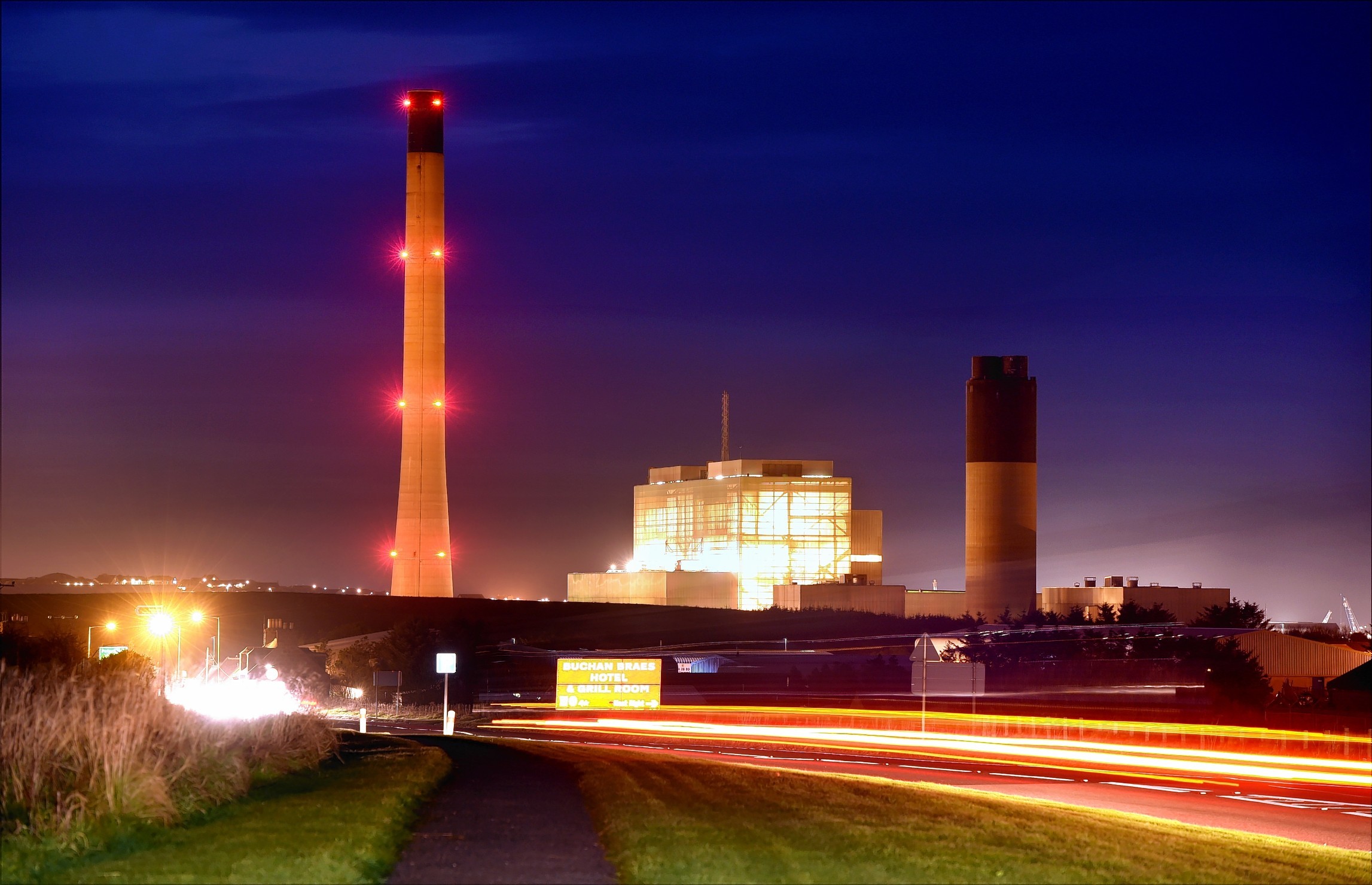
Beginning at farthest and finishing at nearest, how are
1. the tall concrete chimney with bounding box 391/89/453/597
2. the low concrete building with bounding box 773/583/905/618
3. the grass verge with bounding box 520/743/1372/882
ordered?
the low concrete building with bounding box 773/583/905/618 < the tall concrete chimney with bounding box 391/89/453/597 < the grass verge with bounding box 520/743/1372/882

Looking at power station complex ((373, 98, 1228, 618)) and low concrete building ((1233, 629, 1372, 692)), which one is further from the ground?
power station complex ((373, 98, 1228, 618))

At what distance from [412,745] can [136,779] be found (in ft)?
Answer: 52.5

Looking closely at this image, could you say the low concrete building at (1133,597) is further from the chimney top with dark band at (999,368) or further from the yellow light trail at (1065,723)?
the yellow light trail at (1065,723)

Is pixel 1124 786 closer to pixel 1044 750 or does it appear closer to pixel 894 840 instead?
pixel 1044 750

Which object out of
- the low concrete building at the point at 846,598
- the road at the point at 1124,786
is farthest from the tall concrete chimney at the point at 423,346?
the road at the point at 1124,786

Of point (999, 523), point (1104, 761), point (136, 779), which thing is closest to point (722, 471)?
point (999, 523)

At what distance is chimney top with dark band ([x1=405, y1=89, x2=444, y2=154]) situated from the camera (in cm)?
9919

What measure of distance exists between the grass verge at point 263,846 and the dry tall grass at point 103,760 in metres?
0.33

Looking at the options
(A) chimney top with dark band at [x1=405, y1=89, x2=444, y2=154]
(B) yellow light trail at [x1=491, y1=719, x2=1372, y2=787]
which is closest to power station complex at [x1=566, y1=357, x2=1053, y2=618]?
(A) chimney top with dark band at [x1=405, y1=89, x2=444, y2=154]

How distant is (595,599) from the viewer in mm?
131000

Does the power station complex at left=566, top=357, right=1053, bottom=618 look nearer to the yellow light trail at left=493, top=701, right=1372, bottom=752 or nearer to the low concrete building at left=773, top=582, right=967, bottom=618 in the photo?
the low concrete building at left=773, top=582, right=967, bottom=618

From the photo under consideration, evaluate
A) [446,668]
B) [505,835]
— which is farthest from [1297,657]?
[505,835]

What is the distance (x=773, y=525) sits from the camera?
12338 cm

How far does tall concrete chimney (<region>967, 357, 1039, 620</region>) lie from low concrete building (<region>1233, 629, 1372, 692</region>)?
86.5 feet
